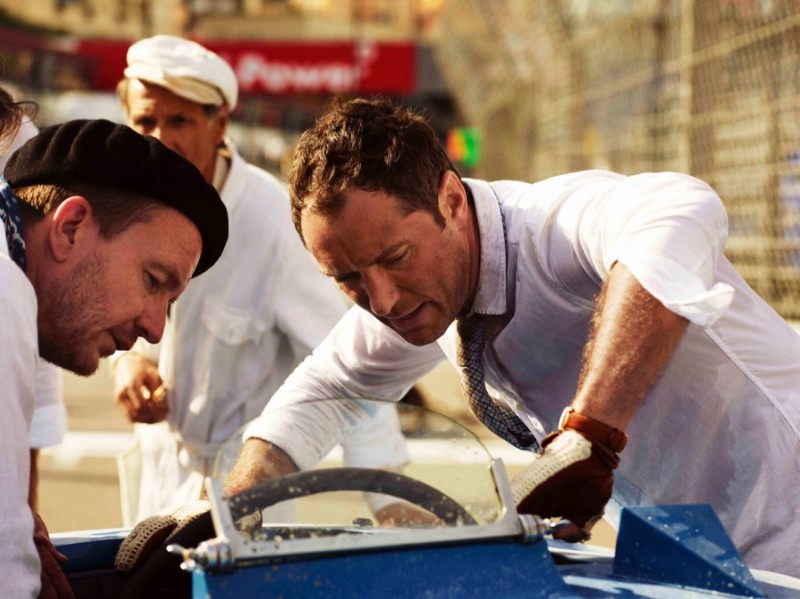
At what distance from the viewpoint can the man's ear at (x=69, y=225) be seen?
6.80 feet

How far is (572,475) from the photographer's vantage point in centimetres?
188

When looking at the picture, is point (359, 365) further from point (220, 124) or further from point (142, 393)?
point (220, 124)

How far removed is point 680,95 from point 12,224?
6.66 meters

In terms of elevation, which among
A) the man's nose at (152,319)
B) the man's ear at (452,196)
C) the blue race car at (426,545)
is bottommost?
the blue race car at (426,545)

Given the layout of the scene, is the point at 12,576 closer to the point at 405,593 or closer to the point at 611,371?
the point at 405,593

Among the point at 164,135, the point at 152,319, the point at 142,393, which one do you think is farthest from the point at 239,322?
the point at 152,319

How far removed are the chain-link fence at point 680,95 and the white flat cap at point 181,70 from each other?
Result: 354 cm

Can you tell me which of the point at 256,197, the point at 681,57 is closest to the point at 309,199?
the point at 256,197

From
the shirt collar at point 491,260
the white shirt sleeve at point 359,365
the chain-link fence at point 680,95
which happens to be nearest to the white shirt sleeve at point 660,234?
the shirt collar at point 491,260

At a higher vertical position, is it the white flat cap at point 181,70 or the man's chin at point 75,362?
the white flat cap at point 181,70

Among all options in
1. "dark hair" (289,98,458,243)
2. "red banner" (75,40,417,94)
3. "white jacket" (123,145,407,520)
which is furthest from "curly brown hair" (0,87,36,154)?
"red banner" (75,40,417,94)

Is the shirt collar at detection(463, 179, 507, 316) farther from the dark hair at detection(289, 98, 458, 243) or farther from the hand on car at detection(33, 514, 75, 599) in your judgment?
the hand on car at detection(33, 514, 75, 599)

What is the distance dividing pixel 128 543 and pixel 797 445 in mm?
1213

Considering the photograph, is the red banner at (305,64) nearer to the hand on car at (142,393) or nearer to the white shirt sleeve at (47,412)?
the hand on car at (142,393)
